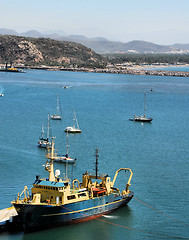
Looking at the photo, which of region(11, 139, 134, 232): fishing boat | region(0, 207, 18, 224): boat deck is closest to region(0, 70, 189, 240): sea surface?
region(11, 139, 134, 232): fishing boat

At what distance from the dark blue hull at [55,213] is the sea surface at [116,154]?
54 centimetres

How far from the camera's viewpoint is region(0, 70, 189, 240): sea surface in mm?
39562

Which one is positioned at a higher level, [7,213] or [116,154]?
[116,154]

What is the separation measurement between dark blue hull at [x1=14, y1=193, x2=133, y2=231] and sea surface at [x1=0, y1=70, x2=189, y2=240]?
1.76ft

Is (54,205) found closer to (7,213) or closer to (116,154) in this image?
(7,213)

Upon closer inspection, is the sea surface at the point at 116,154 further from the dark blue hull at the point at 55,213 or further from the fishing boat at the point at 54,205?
the fishing boat at the point at 54,205

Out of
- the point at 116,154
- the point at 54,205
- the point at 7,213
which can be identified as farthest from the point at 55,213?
the point at 116,154

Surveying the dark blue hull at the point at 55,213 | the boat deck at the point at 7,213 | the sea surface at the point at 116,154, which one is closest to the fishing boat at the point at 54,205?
the dark blue hull at the point at 55,213

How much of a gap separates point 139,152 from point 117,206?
2277 cm

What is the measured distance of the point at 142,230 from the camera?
3916cm

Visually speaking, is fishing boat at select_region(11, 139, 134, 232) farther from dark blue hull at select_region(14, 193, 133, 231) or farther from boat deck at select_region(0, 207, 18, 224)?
boat deck at select_region(0, 207, 18, 224)

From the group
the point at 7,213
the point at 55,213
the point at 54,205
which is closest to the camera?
the point at 54,205

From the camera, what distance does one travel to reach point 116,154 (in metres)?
62.3

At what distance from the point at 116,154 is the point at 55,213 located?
26.0 meters
